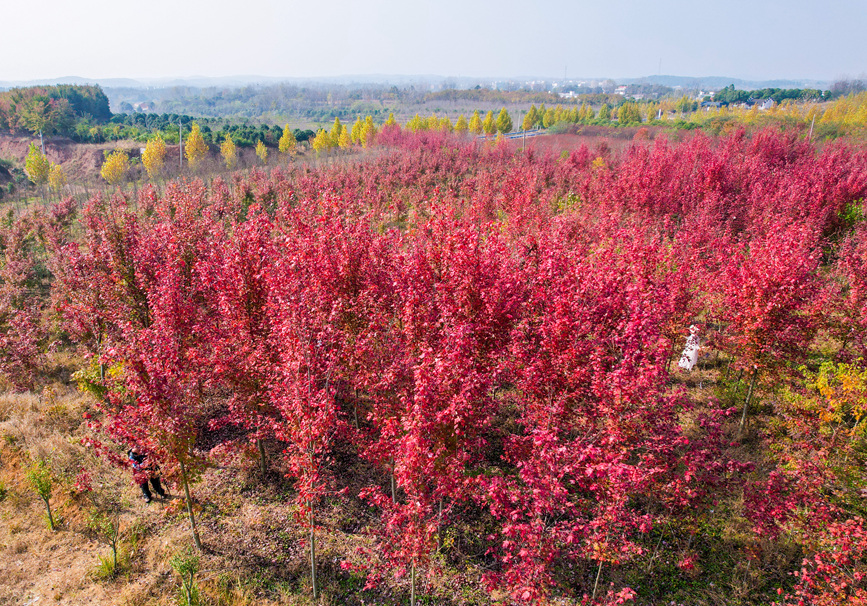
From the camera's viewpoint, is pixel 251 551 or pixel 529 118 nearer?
pixel 251 551

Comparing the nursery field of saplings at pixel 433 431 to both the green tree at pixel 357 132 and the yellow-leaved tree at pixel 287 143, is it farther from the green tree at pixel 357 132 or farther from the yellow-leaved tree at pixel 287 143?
the green tree at pixel 357 132

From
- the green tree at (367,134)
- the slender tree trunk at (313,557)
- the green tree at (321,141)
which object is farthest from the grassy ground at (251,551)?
the green tree at (367,134)

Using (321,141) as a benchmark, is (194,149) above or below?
below

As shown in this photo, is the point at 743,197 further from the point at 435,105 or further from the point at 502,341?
the point at 435,105

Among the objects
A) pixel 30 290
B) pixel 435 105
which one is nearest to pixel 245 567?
pixel 30 290

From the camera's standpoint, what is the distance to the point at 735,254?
1202 cm

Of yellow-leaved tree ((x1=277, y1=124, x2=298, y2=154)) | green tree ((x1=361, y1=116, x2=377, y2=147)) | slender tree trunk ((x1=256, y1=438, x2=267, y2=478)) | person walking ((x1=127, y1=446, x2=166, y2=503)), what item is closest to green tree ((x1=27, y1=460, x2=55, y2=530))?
person walking ((x1=127, y1=446, x2=166, y2=503))

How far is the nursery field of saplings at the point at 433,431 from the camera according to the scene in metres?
6.77

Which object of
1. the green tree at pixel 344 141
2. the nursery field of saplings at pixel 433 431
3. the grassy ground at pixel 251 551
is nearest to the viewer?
the nursery field of saplings at pixel 433 431

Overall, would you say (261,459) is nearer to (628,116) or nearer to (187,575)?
(187,575)

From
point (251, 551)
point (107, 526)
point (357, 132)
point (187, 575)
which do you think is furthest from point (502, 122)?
point (187, 575)

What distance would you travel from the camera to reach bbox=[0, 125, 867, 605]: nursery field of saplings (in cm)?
677

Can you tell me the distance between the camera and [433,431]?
262 inches

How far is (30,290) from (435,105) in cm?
14732
